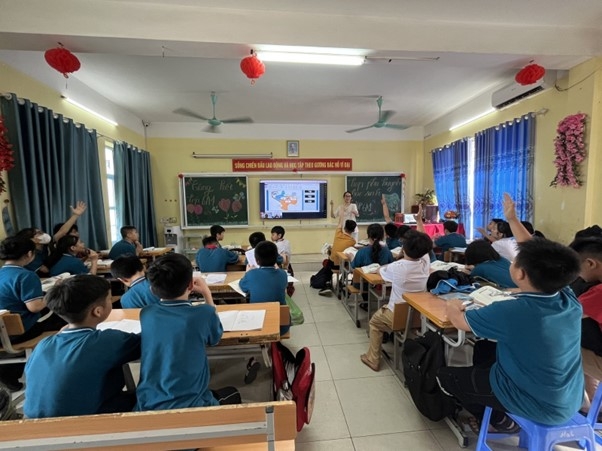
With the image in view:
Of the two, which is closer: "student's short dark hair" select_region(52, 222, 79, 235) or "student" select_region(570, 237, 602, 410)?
"student" select_region(570, 237, 602, 410)

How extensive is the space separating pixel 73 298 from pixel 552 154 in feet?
15.9

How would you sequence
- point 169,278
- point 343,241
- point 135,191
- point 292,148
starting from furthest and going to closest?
point 292,148 → point 135,191 → point 343,241 → point 169,278

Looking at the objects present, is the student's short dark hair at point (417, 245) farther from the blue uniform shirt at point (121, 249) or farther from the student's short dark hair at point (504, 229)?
the blue uniform shirt at point (121, 249)

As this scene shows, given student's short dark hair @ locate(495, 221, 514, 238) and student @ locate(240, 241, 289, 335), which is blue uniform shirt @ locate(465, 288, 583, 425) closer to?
student @ locate(240, 241, 289, 335)

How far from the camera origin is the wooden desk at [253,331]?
1.52 meters

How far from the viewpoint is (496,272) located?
7.17 feet

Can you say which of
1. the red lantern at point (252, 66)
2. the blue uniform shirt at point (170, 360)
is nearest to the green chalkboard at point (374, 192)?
the red lantern at point (252, 66)

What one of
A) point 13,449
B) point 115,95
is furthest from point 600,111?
point 115,95

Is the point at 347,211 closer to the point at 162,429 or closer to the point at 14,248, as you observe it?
the point at 14,248

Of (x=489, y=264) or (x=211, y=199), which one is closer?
(x=489, y=264)

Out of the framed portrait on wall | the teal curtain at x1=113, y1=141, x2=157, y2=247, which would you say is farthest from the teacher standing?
the teal curtain at x1=113, y1=141, x2=157, y2=247

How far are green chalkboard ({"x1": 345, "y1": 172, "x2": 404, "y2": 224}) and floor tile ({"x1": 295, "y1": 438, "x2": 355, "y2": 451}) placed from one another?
5369 mm

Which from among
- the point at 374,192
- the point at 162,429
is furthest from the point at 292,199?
the point at 162,429

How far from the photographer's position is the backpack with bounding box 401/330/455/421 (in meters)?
1.71
